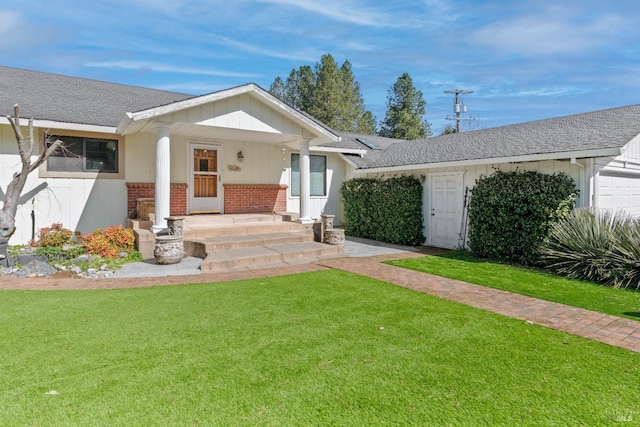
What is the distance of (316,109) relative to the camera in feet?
108

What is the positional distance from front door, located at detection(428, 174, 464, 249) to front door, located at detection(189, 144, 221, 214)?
6.96 m

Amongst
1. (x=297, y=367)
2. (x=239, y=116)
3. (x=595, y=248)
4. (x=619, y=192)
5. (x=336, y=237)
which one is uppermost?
(x=239, y=116)

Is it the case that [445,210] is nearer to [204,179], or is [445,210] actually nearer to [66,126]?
[204,179]

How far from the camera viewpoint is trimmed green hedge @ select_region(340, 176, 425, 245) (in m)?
11.7

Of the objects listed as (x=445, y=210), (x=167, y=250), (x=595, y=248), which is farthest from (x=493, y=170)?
(x=167, y=250)

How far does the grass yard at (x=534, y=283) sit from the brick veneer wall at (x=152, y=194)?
6.74m

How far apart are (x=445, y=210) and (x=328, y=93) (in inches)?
952

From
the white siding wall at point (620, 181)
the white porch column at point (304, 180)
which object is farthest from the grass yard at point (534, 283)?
the white porch column at point (304, 180)

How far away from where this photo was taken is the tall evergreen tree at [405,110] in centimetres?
3540

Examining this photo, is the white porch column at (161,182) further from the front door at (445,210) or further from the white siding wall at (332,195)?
the front door at (445,210)

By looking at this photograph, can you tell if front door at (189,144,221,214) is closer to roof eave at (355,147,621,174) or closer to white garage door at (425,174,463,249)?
roof eave at (355,147,621,174)

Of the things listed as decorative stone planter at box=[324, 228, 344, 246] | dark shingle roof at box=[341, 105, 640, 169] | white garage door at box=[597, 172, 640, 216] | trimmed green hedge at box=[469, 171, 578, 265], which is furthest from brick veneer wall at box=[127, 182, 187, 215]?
white garage door at box=[597, 172, 640, 216]

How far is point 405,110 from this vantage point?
3550cm

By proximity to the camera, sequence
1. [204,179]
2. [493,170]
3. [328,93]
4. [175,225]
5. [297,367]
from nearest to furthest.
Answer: [297,367], [175,225], [493,170], [204,179], [328,93]
